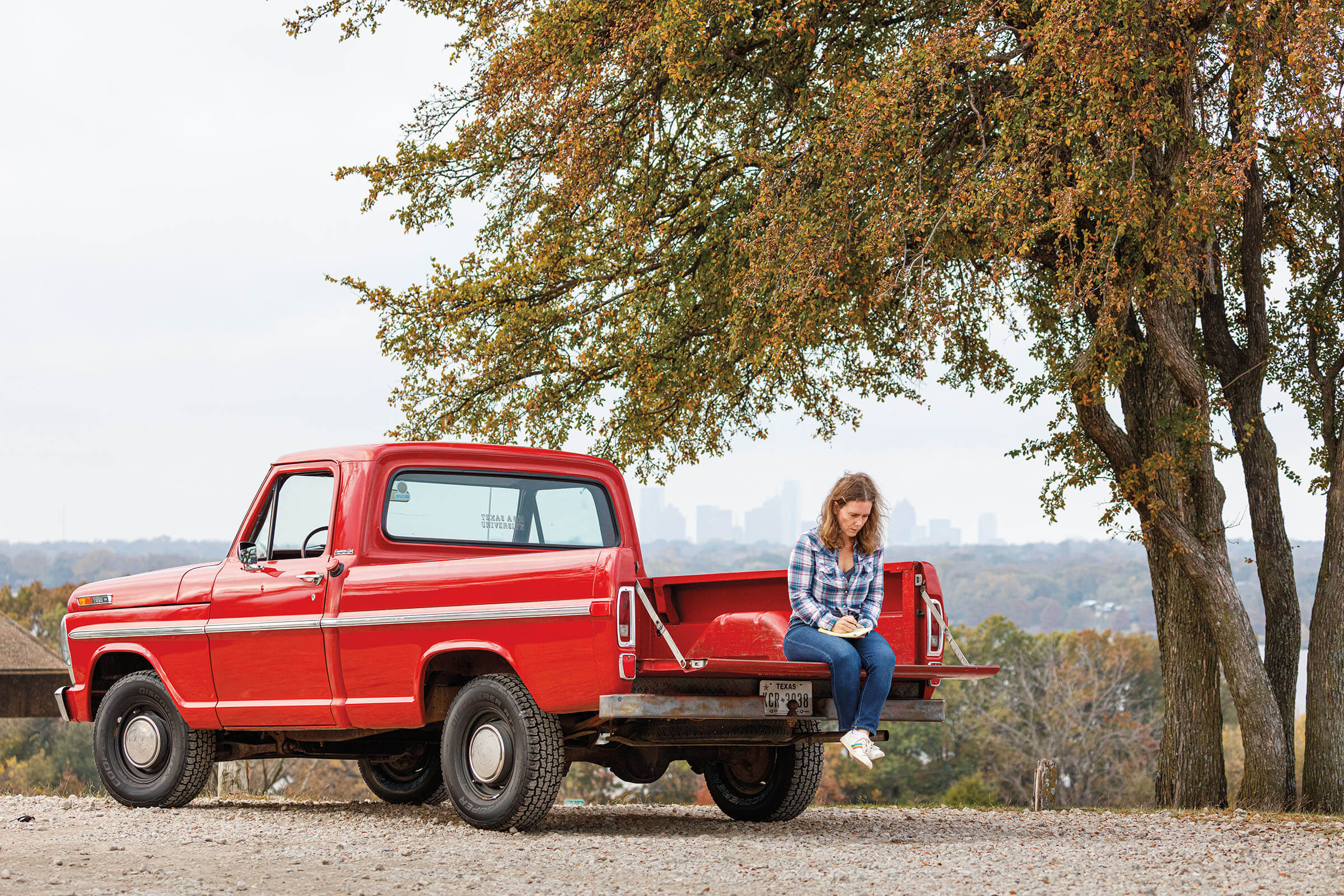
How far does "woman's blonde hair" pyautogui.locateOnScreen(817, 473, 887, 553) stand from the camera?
24.2 feet

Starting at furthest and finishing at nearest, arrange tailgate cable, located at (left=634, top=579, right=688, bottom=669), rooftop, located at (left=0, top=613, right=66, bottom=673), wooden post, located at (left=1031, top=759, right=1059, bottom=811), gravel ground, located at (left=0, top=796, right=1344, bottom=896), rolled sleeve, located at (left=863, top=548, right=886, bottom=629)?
rooftop, located at (left=0, top=613, right=66, bottom=673) → wooden post, located at (left=1031, top=759, right=1059, bottom=811) → rolled sleeve, located at (left=863, top=548, right=886, bottom=629) → tailgate cable, located at (left=634, top=579, right=688, bottom=669) → gravel ground, located at (left=0, top=796, right=1344, bottom=896)

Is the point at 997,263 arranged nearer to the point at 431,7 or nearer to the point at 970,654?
the point at 431,7

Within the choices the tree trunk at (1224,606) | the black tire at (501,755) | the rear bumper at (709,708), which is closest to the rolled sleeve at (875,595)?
the rear bumper at (709,708)

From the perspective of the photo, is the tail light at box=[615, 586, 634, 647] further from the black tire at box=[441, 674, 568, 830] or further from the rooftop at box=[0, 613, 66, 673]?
the rooftop at box=[0, 613, 66, 673]

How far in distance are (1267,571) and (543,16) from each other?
9.30m

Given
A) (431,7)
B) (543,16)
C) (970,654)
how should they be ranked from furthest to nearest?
(970,654) → (431,7) → (543,16)

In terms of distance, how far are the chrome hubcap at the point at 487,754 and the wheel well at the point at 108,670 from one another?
10.4 ft

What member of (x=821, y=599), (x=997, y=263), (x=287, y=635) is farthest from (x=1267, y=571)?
(x=287, y=635)

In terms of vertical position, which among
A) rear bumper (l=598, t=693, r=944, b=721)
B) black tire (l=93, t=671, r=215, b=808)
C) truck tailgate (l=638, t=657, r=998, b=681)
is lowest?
black tire (l=93, t=671, r=215, b=808)

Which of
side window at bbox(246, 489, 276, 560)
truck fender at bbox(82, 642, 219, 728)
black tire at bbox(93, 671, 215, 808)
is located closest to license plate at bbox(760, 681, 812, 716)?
side window at bbox(246, 489, 276, 560)

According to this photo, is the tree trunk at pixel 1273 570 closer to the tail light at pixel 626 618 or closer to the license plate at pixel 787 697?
the license plate at pixel 787 697

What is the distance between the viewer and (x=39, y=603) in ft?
220

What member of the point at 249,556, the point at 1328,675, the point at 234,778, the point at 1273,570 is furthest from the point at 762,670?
the point at 1273,570

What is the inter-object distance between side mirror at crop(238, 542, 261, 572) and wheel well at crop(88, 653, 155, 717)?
5.28 feet
